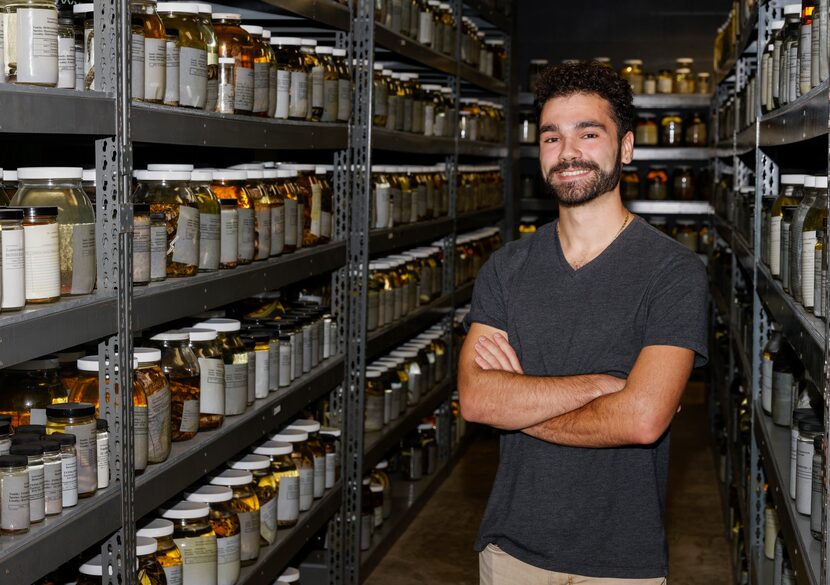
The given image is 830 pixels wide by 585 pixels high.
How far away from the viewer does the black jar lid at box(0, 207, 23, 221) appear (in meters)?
1.79

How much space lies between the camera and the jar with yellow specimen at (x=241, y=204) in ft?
9.55

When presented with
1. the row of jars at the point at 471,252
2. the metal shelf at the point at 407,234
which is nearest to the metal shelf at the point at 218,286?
the metal shelf at the point at 407,234

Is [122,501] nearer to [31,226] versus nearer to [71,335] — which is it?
[71,335]

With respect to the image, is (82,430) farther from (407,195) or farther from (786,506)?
(407,195)

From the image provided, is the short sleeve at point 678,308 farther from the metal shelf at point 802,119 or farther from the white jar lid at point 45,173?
the white jar lid at point 45,173

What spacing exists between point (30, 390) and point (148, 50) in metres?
0.72

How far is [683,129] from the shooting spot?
8.66 metres

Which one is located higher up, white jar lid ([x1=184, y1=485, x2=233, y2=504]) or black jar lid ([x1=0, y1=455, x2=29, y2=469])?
black jar lid ([x1=0, y1=455, x2=29, y2=469])

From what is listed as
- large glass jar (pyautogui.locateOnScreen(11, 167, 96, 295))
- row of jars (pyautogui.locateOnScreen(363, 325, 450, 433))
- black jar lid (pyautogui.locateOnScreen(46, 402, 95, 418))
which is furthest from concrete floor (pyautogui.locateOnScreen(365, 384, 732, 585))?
large glass jar (pyautogui.locateOnScreen(11, 167, 96, 295))

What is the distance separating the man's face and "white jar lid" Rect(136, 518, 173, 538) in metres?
1.12

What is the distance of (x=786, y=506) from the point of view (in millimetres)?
2332

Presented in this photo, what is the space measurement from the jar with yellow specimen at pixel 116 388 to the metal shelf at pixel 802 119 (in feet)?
4.33

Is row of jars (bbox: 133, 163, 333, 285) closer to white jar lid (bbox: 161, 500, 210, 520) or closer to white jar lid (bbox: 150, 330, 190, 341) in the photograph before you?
white jar lid (bbox: 150, 330, 190, 341)

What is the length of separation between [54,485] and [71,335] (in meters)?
0.26
